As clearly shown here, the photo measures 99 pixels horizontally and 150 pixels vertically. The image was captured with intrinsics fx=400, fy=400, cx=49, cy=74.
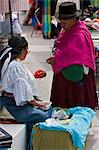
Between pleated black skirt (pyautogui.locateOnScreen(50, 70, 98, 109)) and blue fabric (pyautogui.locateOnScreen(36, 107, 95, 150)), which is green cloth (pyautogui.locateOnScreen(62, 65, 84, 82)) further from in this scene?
blue fabric (pyautogui.locateOnScreen(36, 107, 95, 150))

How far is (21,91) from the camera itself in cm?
324

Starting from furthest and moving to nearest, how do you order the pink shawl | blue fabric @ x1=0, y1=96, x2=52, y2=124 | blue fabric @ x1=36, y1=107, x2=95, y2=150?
the pink shawl
blue fabric @ x1=0, y1=96, x2=52, y2=124
blue fabric @ x1=36, y1=107, x2=95, y2=150

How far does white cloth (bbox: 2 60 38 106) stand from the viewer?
10.6 ft

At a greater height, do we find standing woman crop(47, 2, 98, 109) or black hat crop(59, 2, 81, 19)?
black hat crop(59, 2, 81, 19)

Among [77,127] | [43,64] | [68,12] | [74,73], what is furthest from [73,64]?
[43,64]

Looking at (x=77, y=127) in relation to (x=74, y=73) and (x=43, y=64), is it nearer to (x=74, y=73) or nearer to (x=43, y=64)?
(x=74, y=73)

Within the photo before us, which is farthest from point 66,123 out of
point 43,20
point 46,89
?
point 43,20

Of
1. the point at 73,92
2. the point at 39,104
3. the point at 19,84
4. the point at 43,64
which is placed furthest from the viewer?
the point at 43,64

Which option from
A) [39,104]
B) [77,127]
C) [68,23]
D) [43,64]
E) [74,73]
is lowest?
[43,64]

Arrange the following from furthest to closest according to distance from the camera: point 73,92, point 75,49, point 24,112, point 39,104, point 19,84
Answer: point 73,92 → point 75,49 → point 39,104 → point 24,112 → point 19,84

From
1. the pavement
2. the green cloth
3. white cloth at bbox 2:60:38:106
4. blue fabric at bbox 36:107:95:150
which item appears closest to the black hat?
the green cloth

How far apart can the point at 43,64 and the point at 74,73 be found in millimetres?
2944

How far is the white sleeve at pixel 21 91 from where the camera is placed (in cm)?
323

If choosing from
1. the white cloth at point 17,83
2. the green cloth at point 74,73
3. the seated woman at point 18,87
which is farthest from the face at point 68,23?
the white cloth at point 17,83
